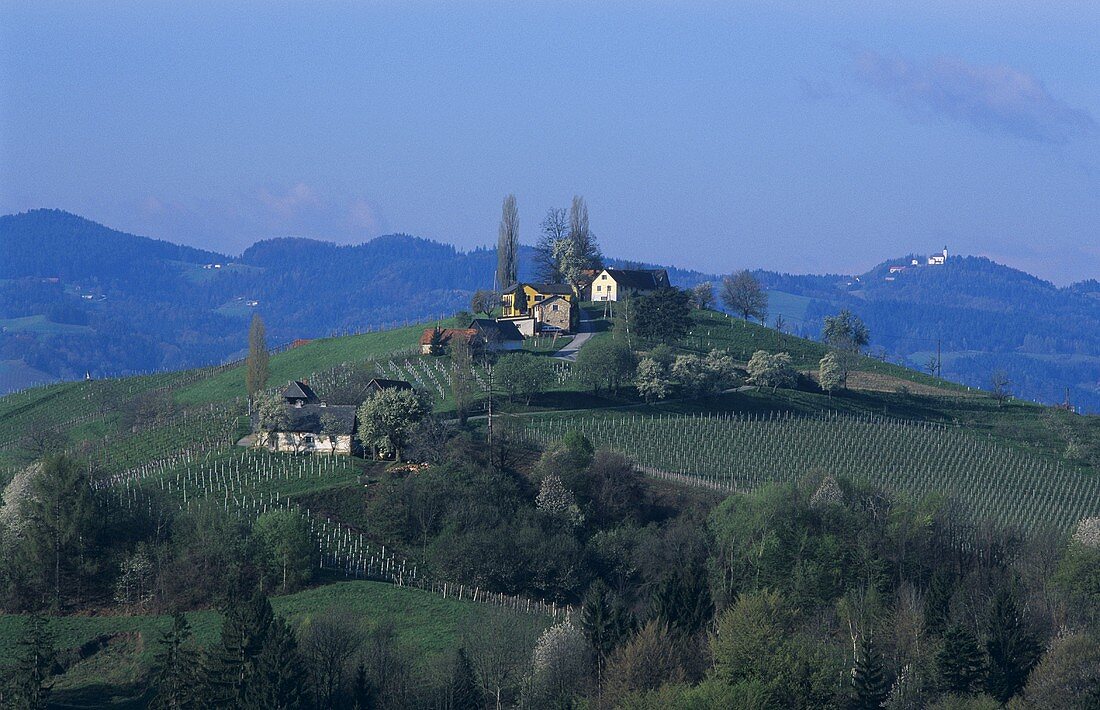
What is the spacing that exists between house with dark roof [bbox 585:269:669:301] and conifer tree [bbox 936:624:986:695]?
82200mm

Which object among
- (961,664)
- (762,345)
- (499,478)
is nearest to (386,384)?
(499,478)

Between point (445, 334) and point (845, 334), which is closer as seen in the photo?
point (445, 334)

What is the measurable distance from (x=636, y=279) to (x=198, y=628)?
84.2m

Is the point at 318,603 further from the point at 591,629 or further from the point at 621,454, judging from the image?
the point at 621,454

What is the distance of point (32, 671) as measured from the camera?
199ft

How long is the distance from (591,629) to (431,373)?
2037 inches

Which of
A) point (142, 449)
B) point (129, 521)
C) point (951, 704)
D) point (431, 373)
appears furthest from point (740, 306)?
point (951, 704)

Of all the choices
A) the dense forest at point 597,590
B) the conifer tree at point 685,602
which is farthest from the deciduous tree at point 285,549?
the conifer tree at point 685,602

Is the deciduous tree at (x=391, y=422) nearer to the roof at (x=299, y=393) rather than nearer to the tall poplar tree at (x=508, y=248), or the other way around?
the roof at (x=299, y=393)

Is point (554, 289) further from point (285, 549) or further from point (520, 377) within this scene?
point (285, 549)

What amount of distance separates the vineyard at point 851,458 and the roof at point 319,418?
11.2m

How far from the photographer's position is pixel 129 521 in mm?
78375

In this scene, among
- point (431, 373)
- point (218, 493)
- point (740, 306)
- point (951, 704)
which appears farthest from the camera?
point (740, 306)

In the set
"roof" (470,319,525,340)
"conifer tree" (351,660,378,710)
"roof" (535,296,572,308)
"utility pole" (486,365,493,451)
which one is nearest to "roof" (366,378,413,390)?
"utility pole" (486,365,493,451)
